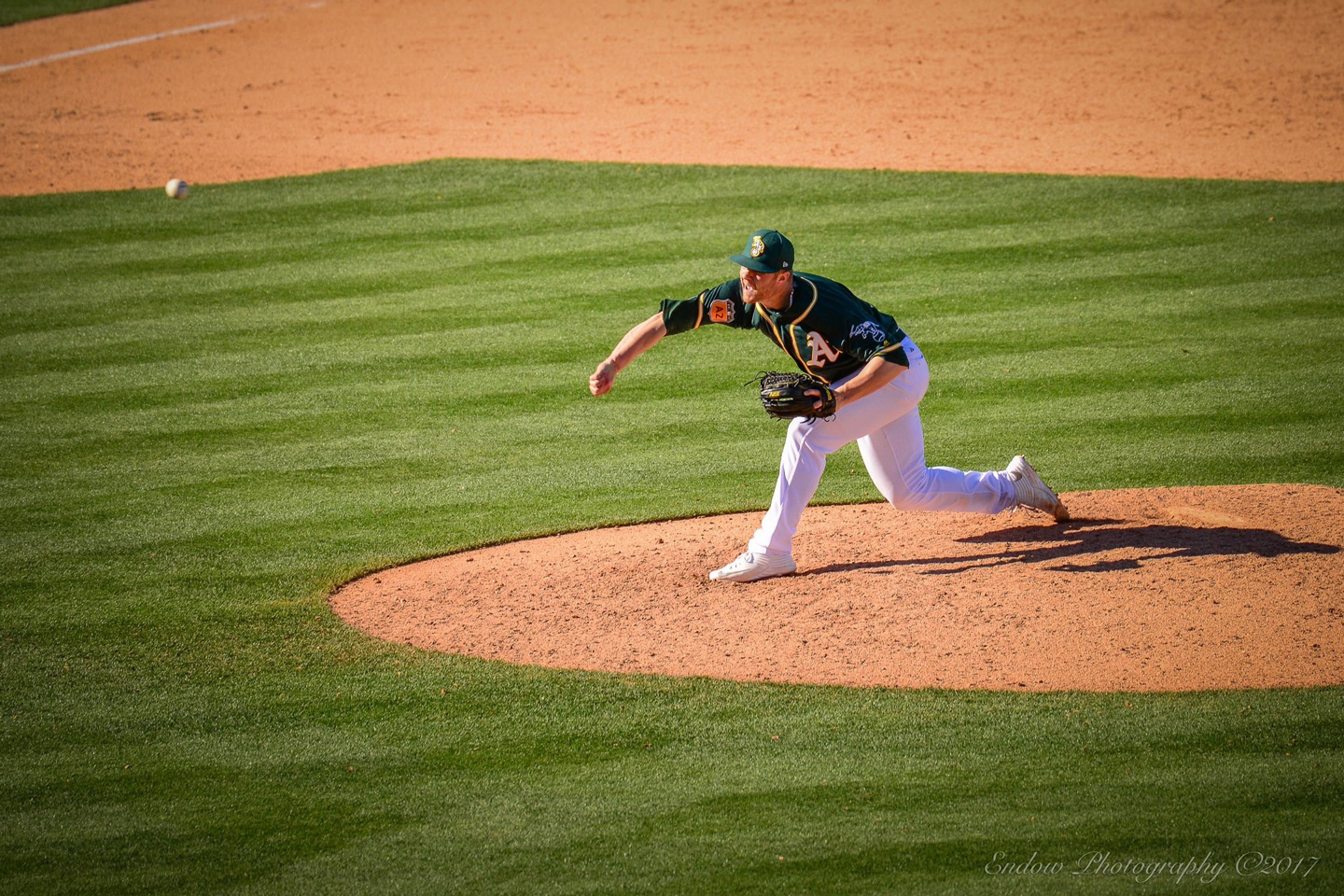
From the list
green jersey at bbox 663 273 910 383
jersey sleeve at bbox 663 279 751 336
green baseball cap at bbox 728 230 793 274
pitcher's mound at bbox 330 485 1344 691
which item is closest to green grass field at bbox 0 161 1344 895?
pitcher's mound at bbox 330 485 1344 691

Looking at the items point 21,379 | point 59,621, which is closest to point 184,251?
point 21,379

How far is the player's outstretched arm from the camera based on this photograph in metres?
5.61

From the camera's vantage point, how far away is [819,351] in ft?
18.1

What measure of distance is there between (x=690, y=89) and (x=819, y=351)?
11195 mm

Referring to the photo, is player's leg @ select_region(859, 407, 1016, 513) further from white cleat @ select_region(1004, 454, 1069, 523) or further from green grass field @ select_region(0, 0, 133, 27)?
green grass field @ select_region(0, 0, 133, 27)

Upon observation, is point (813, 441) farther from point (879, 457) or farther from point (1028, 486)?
point (1028, 486)

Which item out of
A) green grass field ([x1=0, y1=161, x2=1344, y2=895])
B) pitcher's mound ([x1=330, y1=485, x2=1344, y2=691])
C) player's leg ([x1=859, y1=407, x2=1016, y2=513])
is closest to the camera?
green grass field ([x1=0, y1=161, x2=1344, y2=895])

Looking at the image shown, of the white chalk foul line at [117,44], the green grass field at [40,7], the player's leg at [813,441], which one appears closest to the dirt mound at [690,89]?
the white chalk foul line at [117,44]

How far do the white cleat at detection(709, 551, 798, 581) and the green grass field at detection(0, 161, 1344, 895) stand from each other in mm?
870

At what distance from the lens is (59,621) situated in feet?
18.9

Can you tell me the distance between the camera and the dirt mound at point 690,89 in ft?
43.5

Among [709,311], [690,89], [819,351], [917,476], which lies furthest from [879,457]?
[690,89]

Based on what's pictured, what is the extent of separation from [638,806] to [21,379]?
21.7 ft

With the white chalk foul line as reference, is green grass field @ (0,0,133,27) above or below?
above
